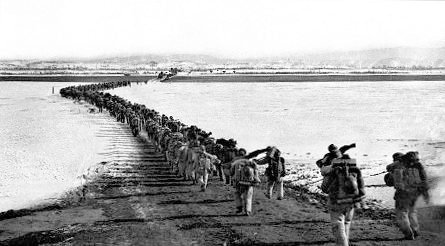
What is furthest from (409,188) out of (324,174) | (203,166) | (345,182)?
(203,166)

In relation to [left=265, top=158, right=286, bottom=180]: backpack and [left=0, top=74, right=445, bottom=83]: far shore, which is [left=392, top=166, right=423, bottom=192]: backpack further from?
[left=0, top=74, right=445, bottom=83]: far shore

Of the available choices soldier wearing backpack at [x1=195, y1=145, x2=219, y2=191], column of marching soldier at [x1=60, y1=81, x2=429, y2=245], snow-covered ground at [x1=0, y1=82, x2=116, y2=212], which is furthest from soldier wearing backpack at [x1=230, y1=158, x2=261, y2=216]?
snow-covered ground at [x1=0, y1=82, x2=116, y2=212]

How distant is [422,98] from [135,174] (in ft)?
106

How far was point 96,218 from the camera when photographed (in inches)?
398

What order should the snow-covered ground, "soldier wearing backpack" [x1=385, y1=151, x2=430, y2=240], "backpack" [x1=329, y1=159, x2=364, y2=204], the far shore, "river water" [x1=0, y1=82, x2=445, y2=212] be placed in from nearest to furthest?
"backpack" [x1=329, y1=159, x2=364, y2=204] → "soldier wearing backpack" [x1=385, y1=151, x2=430, y2=240] → the snow-covered ground → "river water" [x1=0, y1=82, x2=445, y2=212] → the far shore

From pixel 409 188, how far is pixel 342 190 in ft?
5.19

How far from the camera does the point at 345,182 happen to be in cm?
741

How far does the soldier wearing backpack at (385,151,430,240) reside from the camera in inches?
327

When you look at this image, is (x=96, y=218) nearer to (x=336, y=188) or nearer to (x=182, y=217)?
(x=182, y=217)

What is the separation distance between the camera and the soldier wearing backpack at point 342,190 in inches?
291

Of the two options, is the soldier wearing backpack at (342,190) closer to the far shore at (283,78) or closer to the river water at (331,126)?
the river water at (331,126)

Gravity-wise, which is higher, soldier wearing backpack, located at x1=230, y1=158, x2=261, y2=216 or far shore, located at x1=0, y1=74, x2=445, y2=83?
soldier wearing backpack, located at x1=230, y1=158, x2=261, y2=216

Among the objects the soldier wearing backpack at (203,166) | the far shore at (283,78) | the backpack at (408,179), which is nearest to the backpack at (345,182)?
the backpack at (408,179)

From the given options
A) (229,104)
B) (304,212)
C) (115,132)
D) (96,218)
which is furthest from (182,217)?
(229,104)
